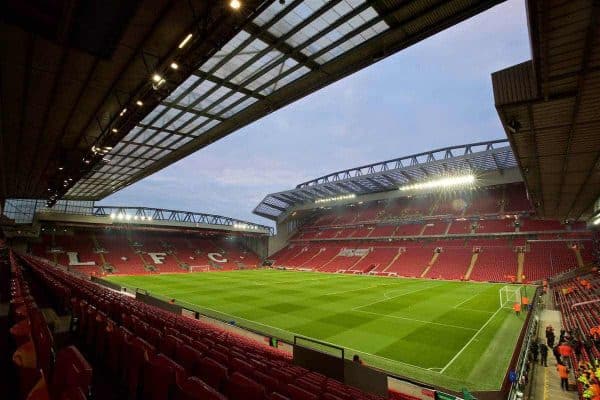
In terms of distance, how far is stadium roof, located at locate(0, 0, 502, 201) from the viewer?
834cm

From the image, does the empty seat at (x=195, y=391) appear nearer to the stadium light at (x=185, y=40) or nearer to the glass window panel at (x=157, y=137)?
the stadium light at (x=185, y=40)

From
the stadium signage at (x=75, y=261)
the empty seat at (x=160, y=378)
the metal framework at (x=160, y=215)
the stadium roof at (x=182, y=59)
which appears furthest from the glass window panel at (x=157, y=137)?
the stadium signage at (x=75, y=261)

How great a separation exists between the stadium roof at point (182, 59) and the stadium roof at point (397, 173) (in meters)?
29.6

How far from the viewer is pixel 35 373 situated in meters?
2.22

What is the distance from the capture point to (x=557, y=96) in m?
8.44

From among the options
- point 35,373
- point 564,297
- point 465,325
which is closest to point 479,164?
point 564,297

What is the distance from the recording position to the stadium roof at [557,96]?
20.0 ft

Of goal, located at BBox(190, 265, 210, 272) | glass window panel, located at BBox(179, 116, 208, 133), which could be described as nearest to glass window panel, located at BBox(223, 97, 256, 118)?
glass window panel, located at BBox(179, 116, 208, 133)

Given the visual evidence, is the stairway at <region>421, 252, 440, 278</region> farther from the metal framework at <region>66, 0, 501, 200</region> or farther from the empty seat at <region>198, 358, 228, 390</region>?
the empty seat at <region>198, 358, 228, 390</region>

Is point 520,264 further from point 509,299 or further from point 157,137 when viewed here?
point 157,137

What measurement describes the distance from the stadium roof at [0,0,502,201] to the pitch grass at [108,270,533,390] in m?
11.0

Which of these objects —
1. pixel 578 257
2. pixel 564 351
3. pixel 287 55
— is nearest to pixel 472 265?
pixel 578 257

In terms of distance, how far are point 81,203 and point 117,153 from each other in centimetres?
3169

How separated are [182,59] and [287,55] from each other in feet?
12.1
